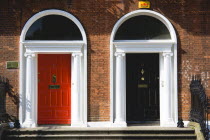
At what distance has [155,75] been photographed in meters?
10.3

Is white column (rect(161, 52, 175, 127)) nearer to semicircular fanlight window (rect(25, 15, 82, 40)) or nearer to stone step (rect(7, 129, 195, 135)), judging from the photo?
stone step (rect(7, 129, 195, 135))

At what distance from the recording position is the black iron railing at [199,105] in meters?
8.57

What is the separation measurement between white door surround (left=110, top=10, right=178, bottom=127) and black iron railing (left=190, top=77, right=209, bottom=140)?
471 millimetres

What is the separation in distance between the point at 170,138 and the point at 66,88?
3.24 meters

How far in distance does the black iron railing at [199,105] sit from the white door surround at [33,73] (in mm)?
2881

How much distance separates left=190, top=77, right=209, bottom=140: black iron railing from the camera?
8568 millimetres

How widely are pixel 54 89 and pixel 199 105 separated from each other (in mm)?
4036

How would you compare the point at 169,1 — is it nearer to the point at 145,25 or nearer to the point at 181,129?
the point at 145,25

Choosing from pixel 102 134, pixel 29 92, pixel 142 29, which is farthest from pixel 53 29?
pixel 102 134

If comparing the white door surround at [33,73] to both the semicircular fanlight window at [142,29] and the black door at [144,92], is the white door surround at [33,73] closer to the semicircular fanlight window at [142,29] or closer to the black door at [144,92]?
the semicircular fanlight window at [142,29]

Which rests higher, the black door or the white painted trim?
the black door

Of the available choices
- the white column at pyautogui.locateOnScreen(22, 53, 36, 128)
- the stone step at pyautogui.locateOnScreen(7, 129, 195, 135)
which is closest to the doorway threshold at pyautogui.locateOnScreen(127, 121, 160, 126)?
the stone step at pyautogui.locateOnScreen(7, 129, 195, 135)

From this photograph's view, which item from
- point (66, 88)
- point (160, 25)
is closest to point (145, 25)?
point (160, 25)

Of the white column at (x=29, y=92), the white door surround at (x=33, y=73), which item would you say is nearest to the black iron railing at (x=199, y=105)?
the white door surround at (x=33, y=73)
